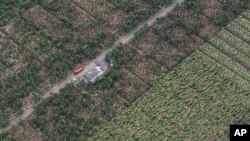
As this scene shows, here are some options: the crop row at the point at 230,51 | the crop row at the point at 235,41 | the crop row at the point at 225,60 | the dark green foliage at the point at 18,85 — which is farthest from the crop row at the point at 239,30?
the dark green foliage at the point at 18,85

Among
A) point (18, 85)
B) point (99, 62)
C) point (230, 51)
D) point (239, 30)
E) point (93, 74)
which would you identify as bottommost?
point (18, 85)

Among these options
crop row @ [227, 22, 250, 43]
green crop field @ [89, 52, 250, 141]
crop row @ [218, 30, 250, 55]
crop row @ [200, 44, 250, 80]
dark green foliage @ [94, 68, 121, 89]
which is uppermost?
crop row @ [227, 22, 250, 43]

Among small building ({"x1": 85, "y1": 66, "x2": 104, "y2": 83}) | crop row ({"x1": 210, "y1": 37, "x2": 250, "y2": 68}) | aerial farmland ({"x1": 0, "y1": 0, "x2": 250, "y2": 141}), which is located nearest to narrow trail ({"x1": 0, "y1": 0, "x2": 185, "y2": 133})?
aerial farmland ({"x1": 0, "y1": 0, "x2": 250, "y2": 141})

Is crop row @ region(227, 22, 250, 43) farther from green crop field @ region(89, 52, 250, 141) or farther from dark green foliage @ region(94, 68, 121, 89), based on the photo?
dark green foliage @ region(94, 68, 121, 89)

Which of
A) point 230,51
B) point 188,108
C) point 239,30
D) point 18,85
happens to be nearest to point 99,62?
point 18,85

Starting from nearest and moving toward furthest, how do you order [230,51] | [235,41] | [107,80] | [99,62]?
[107,80] → [99,62] → [230,51] → [235,41]

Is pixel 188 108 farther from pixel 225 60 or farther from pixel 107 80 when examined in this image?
pixel 107 80

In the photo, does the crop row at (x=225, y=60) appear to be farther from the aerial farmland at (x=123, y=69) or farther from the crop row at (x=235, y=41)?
the crop row at (x=235, y=41)
